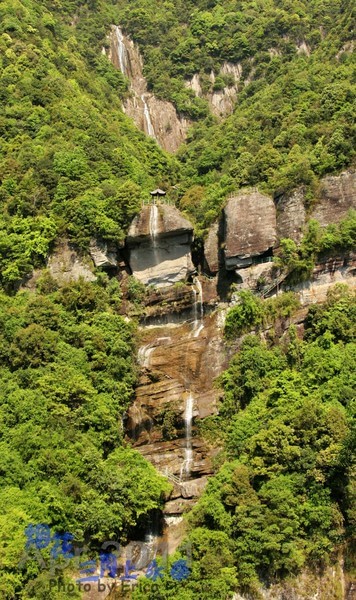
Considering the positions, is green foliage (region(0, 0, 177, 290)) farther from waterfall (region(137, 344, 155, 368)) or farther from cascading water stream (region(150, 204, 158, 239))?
waterfall (region(137, 344, 155, 368))

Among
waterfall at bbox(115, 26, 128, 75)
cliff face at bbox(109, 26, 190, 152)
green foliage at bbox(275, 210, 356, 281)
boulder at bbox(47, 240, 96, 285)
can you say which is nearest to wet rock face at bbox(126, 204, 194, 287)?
boulder at bbox(47, 240, 96, 285)

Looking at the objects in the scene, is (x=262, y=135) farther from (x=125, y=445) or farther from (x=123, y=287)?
(x=125, y=445)

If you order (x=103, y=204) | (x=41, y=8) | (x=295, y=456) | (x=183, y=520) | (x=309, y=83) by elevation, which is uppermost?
(x=41, y=8)

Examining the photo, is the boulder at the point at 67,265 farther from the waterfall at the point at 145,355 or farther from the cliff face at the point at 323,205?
the cliff face at the point at 323,205

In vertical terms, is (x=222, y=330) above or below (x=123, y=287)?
below

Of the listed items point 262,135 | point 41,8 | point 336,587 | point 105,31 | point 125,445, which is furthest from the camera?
point 105,31

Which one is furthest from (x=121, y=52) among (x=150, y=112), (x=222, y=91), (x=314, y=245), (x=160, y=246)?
(x=314, y=245)

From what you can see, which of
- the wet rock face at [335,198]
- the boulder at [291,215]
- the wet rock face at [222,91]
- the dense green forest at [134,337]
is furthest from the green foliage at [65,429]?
the wet rock face at [222,91]

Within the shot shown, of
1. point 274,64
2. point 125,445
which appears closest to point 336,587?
point 125,445
